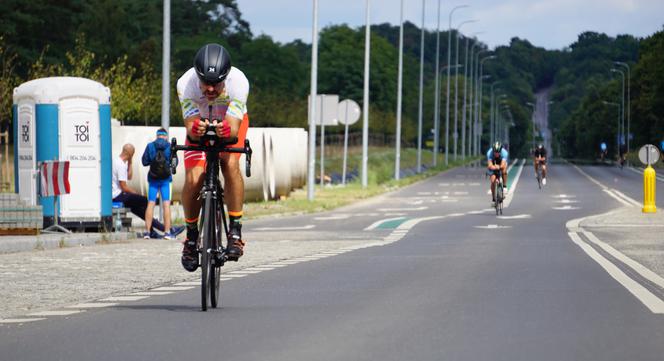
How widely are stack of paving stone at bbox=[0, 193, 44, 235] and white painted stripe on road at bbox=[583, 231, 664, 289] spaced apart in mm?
8622

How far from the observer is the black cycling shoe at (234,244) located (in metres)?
11.6

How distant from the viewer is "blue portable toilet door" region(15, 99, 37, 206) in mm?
26078

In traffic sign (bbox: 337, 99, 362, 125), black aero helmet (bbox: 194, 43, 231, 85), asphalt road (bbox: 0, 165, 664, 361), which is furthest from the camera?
traffic sign (bbox: 337, 99, 362, 125)

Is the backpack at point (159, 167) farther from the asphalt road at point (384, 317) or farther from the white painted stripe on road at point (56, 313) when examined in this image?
the white painted stripe on road at point (56, 313)

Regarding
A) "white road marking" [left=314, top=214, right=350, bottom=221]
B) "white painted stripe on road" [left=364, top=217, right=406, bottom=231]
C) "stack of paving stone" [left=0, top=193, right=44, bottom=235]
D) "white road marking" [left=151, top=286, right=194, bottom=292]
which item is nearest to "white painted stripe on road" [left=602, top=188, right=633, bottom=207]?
"white road marking" [left=314, top=214, right=350, bottom=221]

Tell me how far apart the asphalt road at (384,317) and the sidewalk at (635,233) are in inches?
33.3

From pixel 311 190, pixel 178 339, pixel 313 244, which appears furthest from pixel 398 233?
pixel 178 339

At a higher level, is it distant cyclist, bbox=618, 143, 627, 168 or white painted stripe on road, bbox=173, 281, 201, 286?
white painted stripe on road, bbox=173, 281, 201, 286

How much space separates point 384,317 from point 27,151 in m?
16.4

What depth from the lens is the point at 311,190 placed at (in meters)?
43.3

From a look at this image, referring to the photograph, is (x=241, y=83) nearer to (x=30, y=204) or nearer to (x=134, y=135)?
(x=30, y=204)

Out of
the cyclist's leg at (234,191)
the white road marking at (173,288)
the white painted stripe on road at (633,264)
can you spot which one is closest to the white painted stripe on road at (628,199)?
the white painted stripe on road at (633,264)

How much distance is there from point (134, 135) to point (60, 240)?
15.9 meters

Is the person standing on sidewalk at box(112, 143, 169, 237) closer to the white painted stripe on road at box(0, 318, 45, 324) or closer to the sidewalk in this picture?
the sidewalk
